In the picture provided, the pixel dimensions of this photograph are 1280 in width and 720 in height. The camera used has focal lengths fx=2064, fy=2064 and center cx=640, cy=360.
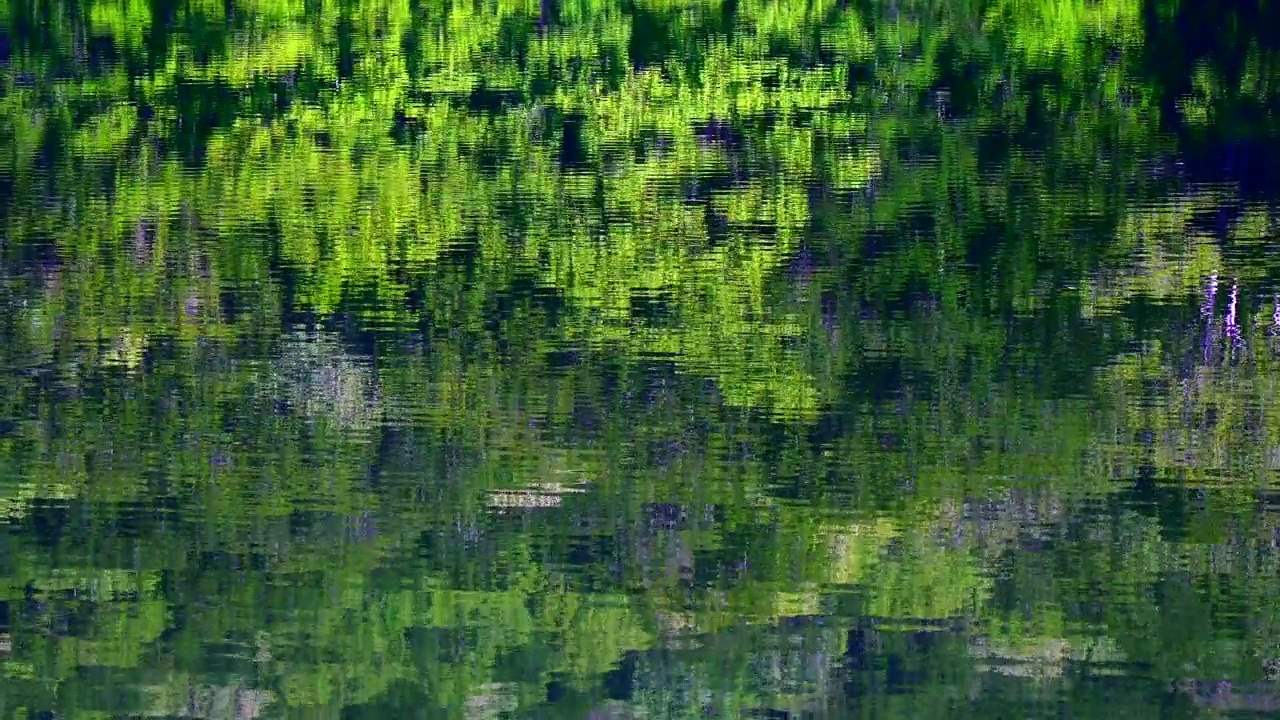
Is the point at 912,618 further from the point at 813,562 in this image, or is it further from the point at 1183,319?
the point at 1183,319

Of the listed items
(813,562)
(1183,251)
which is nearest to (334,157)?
(1183,251)

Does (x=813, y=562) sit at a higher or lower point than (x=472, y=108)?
lower

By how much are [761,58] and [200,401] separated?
1431cm

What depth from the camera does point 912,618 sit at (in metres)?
6.58

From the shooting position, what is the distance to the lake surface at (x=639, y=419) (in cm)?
632

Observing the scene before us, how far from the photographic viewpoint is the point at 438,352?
9570mm

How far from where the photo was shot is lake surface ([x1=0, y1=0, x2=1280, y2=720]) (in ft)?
20.7

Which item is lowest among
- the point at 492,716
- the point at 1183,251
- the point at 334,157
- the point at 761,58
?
the point at 492,716

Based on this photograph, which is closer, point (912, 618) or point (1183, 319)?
point (912, 618)

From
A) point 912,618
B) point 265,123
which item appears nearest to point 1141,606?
point 912,618

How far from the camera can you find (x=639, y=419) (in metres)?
8.50

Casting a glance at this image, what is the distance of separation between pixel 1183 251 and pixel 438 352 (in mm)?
4557

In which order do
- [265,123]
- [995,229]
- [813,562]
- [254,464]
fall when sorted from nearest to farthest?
[813,562]
[254,464]
[995,229]
[265,123]

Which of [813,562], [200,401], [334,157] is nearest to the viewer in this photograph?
[813,562]
